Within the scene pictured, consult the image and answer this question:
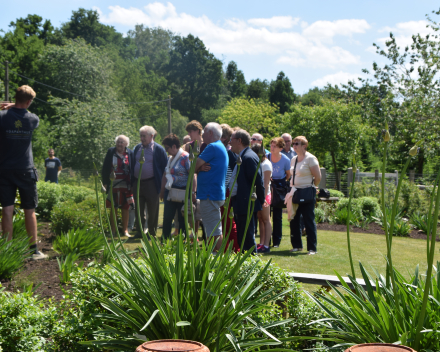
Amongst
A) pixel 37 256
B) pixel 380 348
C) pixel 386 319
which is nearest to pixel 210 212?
pixel 37 256

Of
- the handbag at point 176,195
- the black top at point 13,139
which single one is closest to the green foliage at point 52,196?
the handbag at point 176,195

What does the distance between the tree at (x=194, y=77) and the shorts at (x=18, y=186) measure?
212 ft

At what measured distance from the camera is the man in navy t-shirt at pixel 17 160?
17.9ft

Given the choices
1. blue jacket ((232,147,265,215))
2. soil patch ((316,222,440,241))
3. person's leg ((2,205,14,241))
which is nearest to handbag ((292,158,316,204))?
blue jacket ((232,147,265,215))

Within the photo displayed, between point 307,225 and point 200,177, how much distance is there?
2617 mm

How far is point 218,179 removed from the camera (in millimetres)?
5414

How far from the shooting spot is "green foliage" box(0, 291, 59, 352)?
8.71 feet

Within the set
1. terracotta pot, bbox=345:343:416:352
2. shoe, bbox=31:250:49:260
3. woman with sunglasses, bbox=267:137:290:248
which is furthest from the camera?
woman with sunglasses, bbox=267:137:290:248

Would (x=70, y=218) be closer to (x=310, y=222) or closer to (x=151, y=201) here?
(x=151, y=201)

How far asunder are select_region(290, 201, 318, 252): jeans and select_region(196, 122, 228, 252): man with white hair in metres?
2.27

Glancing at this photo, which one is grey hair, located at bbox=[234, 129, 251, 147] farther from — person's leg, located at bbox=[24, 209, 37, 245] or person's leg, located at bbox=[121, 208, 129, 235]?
person's leg, located at bbox=[121, 208, 129, 235]

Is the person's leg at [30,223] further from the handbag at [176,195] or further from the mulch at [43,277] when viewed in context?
the handbag at [176,195]

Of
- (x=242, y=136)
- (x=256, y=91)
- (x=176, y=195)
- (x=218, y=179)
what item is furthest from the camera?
(x=256, y=91)

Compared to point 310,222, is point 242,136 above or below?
above
